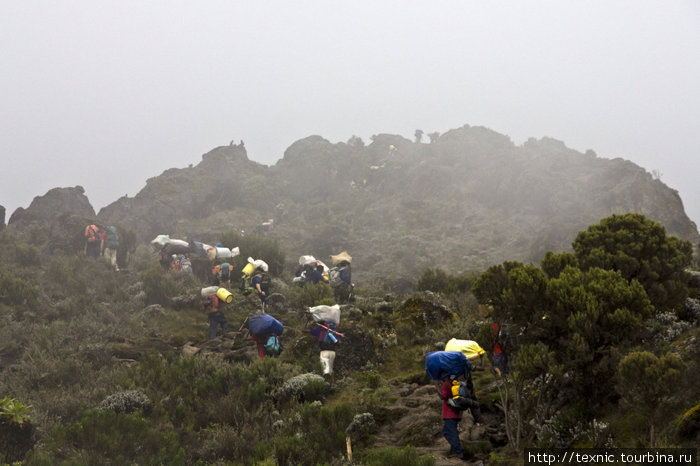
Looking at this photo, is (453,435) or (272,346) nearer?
(453,435)

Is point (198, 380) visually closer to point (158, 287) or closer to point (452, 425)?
point (452, 425)

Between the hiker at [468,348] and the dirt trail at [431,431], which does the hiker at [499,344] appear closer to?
the hiker at [468,348]

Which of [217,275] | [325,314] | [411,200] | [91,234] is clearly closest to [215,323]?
[217,275]

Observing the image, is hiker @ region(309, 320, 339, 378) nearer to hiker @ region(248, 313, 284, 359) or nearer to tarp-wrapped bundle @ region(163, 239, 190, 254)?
hiker @ region(248, 313, 284, 359)

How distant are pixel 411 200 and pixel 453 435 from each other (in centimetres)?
3493

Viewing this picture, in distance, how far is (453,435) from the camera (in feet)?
19.7

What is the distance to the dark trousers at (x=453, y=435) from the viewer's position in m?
5.97

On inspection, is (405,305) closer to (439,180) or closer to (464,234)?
(464,234)

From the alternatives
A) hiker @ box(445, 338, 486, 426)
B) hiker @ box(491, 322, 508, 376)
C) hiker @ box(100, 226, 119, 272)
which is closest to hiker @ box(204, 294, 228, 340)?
hiker @ box(445, 338, 486, 426)

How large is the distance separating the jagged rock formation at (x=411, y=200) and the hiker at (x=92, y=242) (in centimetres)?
1192

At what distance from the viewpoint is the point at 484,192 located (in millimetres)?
40000

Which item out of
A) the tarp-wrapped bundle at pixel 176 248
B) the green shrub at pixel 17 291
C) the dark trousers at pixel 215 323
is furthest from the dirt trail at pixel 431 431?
the tarp-wrapped bundle at pixel 176 248

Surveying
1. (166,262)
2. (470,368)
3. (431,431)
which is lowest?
(431,431)

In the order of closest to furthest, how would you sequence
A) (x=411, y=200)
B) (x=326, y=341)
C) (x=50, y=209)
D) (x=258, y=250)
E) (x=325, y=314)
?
(x=326, y=341) < (x=325, y=314) < (x=258, y=250) < (x=50, y=209) < (x=411, y=200)
